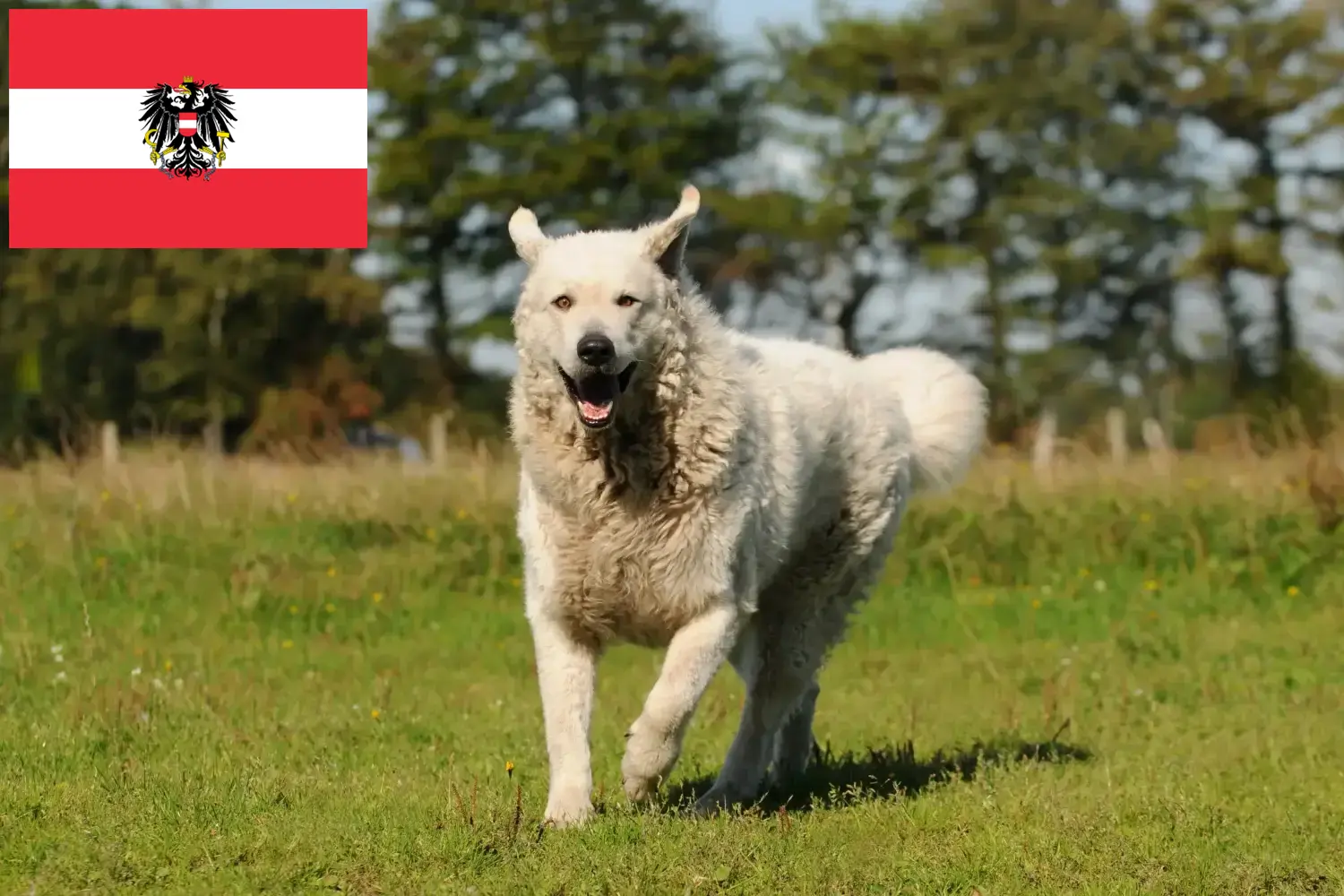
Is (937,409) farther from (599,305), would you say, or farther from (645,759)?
(645,759)

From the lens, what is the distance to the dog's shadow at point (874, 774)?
6578 millimetres

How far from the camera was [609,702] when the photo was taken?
9.22 meters

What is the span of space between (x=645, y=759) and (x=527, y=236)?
2087 millimetres

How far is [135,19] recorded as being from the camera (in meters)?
15.5

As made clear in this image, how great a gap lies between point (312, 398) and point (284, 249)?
4371 millimetres

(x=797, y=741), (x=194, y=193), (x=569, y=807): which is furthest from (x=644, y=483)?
(x=194, y=193)

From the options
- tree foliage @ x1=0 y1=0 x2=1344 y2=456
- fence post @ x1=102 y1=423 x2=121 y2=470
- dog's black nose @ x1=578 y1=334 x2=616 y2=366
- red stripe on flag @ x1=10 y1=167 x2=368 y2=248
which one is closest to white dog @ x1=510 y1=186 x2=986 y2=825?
dog's black nose @ x1=578 y1=334 x2=616 y2=366

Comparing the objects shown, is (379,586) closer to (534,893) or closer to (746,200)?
(534,893)

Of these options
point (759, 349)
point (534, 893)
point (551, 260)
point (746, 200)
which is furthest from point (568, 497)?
point (746, 200)

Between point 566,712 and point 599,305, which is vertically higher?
point 599,305

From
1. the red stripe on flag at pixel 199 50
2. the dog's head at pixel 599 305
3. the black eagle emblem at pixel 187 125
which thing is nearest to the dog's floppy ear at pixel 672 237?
the dog's head at pixel 599 305

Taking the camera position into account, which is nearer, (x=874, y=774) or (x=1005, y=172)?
(x=874, y=774)

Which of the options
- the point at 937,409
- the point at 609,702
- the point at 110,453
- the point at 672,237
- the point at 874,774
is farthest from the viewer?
the point at 110,453

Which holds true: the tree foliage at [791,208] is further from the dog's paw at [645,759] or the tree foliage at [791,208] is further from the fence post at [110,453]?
the dog's paw at [645,759]
